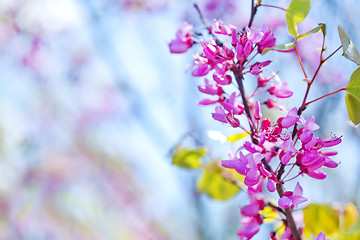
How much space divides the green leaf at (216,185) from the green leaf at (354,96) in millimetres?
483

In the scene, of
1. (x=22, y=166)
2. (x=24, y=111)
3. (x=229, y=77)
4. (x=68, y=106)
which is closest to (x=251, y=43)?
Result: (x=229, y=77)

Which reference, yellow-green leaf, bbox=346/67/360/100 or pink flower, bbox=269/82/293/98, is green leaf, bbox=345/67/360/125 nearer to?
yellow-green leaf, bbox=346/67/360/100

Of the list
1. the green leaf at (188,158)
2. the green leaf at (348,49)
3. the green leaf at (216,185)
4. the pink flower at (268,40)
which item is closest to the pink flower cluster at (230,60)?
the pink flower at (268,40)

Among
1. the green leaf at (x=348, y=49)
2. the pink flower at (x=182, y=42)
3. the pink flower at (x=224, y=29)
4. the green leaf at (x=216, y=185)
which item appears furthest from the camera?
the green leaf at (x=216, y=185)

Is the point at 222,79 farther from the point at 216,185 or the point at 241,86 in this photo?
the point at 216,185

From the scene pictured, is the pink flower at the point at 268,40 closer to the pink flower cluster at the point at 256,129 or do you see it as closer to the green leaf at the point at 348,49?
the pink flower cluster at the point at 256,129

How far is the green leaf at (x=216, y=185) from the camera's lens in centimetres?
108

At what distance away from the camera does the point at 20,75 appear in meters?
4.09

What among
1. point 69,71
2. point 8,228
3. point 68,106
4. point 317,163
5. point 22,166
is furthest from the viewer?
point 68,106

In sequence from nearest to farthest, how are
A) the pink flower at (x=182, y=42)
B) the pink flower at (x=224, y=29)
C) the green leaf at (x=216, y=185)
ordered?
the pink flower at (x=224, y=29) < the pink flower at (x=182, y=42) < the green leaf at (x=216, y=185)

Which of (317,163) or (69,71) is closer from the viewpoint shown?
(317,163)

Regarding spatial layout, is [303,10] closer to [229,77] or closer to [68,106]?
[229,77]

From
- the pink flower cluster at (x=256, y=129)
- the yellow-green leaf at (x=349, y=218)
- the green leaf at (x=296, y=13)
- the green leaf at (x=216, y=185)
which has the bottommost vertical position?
the yellow-green leaf at (x=349, y=218)

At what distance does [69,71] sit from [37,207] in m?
1.33
